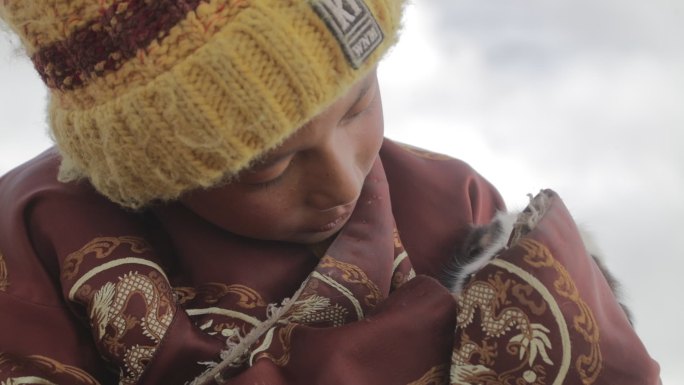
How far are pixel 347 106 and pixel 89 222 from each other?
254mm

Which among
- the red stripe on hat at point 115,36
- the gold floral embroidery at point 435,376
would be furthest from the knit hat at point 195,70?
the gold floral embroidery at point 435,376

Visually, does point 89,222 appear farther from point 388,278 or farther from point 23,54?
point 388,278

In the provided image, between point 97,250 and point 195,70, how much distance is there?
0.21 metres

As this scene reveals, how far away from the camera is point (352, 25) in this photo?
621mm

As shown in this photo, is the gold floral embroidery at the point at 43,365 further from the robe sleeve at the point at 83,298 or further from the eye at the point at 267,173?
the eye at the point at 267,173

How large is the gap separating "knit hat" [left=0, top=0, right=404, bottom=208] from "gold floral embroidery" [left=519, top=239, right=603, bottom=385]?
187 mm

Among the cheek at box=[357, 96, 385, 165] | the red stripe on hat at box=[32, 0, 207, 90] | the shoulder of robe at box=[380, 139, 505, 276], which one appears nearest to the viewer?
the red stripe on hat at box=[32, 0, 207, 90]

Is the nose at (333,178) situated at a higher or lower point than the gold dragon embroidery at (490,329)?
higher

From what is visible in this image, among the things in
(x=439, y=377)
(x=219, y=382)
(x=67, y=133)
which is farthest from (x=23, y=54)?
(x=439, y=377)

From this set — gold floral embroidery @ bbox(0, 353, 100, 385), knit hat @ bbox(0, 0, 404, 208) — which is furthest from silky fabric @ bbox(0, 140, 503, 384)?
knit hat @ bbox(0, 0, 404, 208)

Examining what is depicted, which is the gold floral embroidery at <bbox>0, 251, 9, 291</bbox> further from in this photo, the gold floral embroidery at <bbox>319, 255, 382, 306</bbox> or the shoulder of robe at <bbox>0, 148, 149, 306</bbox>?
the gold floral embroidery at <bbox>319, 255, 382, 306</bbox>

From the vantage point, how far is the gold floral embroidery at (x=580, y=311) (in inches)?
24.2

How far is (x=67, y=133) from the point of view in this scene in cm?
67

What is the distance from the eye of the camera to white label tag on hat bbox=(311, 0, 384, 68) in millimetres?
611
